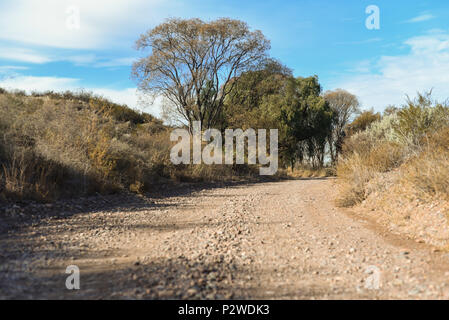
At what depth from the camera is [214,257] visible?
3.90m

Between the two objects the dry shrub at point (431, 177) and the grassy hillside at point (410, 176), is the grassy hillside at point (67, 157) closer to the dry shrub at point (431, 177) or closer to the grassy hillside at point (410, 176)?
the grassy hillside at point (410, 176)

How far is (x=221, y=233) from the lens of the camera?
16.8 ft

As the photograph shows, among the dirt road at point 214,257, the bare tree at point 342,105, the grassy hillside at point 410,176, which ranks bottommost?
the dirt road at point 214,257

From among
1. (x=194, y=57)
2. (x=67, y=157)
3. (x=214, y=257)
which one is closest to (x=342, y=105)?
(x=194, y=57)

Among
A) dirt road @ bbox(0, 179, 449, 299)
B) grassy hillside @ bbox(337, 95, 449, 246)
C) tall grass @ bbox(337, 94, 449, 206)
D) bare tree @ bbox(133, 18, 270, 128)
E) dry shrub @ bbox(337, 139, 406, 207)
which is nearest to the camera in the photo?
dirt road @ bbox(0, 179, 449, 299)

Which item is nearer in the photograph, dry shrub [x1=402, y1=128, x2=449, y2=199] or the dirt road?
the dirt road

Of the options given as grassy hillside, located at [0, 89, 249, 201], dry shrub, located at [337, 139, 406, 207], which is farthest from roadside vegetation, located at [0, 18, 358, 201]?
dry shrub, located at [337, 139, 406, 207]

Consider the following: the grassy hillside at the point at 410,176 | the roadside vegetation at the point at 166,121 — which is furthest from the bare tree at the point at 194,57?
the grassy hillside at the point at 410,176

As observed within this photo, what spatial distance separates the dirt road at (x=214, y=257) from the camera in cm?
300

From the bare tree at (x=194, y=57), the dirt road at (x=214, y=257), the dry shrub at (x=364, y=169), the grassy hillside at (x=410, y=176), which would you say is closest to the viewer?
the dirt road at (x=214, y=257)

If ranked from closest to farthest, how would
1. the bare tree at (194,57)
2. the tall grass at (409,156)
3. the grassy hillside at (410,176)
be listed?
the grassy hillside at (410,176) < the tall grass at (409,156) < the bare tree at (194,57)

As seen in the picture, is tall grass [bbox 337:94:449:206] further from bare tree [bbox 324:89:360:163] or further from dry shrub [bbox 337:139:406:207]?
bare tree [bbox 324:89:360:163]

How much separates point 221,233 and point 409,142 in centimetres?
630

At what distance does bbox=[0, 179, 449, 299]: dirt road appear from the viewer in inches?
118
